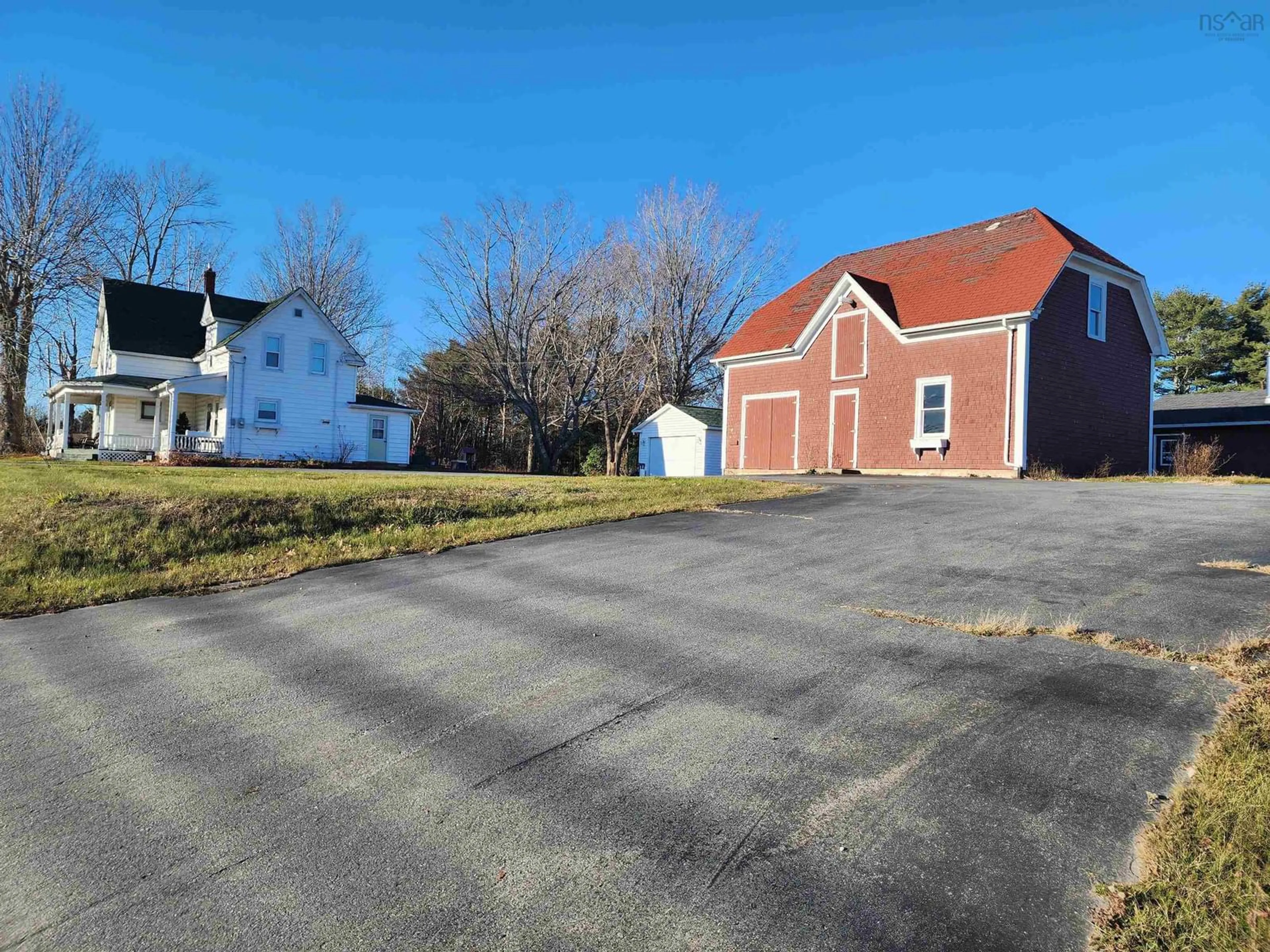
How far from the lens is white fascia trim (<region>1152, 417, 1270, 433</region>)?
24016 mm

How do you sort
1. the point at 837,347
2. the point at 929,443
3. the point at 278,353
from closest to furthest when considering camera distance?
the point at 929,443 → the point at 837,347 → the point at 278,353

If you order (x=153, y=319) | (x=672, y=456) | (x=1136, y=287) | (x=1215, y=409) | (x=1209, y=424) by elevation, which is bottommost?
(x=672, y=456)

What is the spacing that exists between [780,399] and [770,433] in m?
1.07

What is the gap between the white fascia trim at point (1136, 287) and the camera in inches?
725

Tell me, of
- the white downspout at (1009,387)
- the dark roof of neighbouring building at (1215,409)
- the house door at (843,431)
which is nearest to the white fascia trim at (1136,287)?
the white downspout at (1009,387)

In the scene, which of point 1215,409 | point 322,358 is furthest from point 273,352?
point 1215,409

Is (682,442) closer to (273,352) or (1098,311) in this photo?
(1098,311)

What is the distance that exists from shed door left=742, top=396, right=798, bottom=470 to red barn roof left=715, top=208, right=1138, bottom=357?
1668 mm

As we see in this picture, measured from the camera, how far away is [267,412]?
2833 cm

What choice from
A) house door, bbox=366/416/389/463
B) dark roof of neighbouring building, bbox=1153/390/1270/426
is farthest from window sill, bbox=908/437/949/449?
house door, bbox=366/416/389/463

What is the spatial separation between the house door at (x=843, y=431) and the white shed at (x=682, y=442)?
767 cm

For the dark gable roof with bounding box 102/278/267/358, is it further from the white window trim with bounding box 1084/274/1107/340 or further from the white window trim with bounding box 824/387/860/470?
the white window trim with bounding box 1084/274/1107/340

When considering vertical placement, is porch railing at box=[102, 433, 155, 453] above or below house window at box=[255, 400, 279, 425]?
below

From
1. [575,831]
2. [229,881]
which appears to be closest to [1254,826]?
[575,831]
